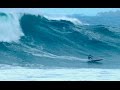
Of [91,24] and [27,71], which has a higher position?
[91,24]

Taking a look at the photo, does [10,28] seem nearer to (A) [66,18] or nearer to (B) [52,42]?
(B) [52,42]

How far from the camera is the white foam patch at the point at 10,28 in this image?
214 centimetres

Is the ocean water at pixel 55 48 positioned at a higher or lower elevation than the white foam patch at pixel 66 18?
lower

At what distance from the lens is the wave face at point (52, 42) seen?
2.14 m

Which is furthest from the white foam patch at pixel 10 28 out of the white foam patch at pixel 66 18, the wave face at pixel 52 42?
the white foam patch at pixel 66 18

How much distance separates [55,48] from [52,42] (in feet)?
0.20

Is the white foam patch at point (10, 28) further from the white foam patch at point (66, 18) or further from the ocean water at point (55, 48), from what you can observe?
the white foam patch at point (66, 18)

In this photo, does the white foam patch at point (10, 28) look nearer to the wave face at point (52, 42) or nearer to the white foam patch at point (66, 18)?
the wave face at point (52, 42)

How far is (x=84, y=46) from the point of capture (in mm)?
2170

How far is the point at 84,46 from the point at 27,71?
0.54 meters

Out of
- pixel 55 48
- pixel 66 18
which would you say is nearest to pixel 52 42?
pixel 55 48
